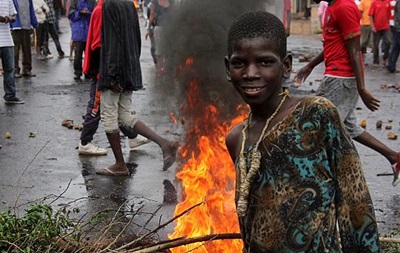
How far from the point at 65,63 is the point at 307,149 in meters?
15.7

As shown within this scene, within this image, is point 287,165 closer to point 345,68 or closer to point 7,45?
point 345,68

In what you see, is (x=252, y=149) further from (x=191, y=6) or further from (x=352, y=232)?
(x=191, y=6)

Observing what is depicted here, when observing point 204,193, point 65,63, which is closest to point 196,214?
point 204,193

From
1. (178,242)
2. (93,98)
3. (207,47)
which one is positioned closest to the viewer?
(178,242)

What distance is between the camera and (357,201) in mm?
2496

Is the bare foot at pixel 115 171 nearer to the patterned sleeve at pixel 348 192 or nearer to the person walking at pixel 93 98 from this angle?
the person walking at pixel 93 98

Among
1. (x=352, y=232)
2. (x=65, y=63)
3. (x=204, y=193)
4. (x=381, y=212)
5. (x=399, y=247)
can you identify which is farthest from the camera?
(x=65, y=63)

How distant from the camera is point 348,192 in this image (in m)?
2.50

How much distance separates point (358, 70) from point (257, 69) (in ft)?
13.1

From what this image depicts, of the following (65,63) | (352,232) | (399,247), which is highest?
(352,232)

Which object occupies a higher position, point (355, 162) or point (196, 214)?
point (355, 162)

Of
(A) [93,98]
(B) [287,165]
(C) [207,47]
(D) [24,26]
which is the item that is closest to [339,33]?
(C) [207,47]

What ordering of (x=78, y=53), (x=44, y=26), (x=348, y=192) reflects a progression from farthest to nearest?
1. (x=44, y=26)
2. (x=78, y=53)
3. (x=348, y=192)

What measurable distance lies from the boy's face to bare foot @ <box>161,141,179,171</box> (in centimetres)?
427
